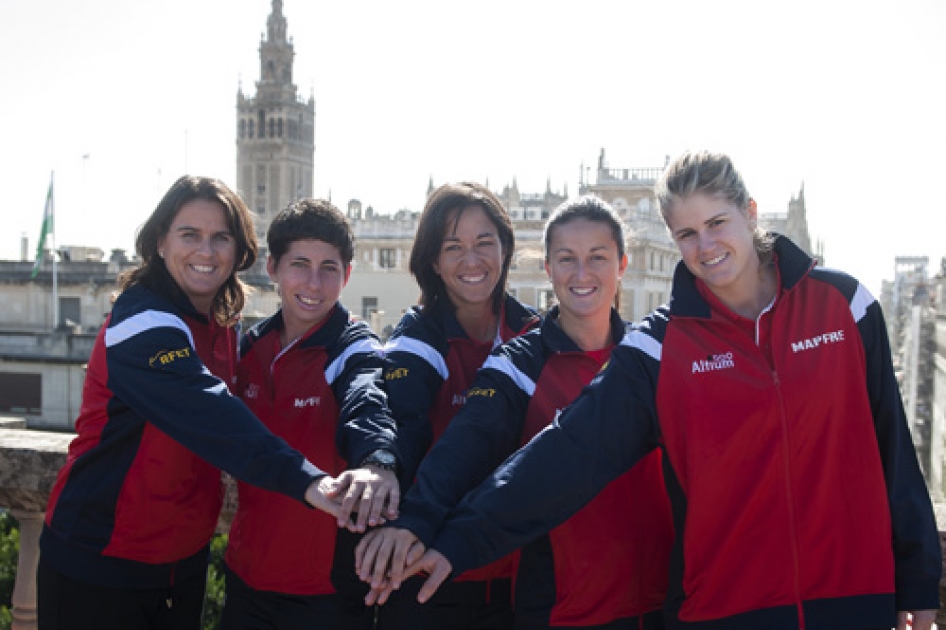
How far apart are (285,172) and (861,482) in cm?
9266

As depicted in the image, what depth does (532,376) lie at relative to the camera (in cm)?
267

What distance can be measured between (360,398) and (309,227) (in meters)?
0.74

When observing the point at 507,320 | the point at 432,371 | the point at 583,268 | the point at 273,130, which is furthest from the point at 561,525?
the point at 273,130

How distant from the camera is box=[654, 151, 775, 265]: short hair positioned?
7.79ft

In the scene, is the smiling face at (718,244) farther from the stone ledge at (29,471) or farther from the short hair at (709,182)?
the stone ledge at (29,471)

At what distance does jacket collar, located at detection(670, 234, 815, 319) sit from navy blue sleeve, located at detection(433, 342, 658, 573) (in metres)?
0.20

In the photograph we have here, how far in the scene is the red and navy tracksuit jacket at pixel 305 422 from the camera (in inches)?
107

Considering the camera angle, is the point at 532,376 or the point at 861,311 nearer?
the point at 861,311

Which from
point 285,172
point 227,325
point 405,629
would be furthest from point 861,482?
point 285,172

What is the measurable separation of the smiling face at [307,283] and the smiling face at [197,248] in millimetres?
229

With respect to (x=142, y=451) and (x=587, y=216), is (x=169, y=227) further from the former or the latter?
(x=587, y=216)

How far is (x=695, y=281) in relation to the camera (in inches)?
97.0

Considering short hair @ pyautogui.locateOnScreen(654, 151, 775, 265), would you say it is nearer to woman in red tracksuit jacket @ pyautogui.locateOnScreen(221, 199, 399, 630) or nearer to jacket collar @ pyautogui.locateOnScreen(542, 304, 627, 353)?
jacket collar @ pyautogui.locateOnScreen(542, 304, 627, 353)

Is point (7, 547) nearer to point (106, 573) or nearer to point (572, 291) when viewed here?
point (106, 573)
